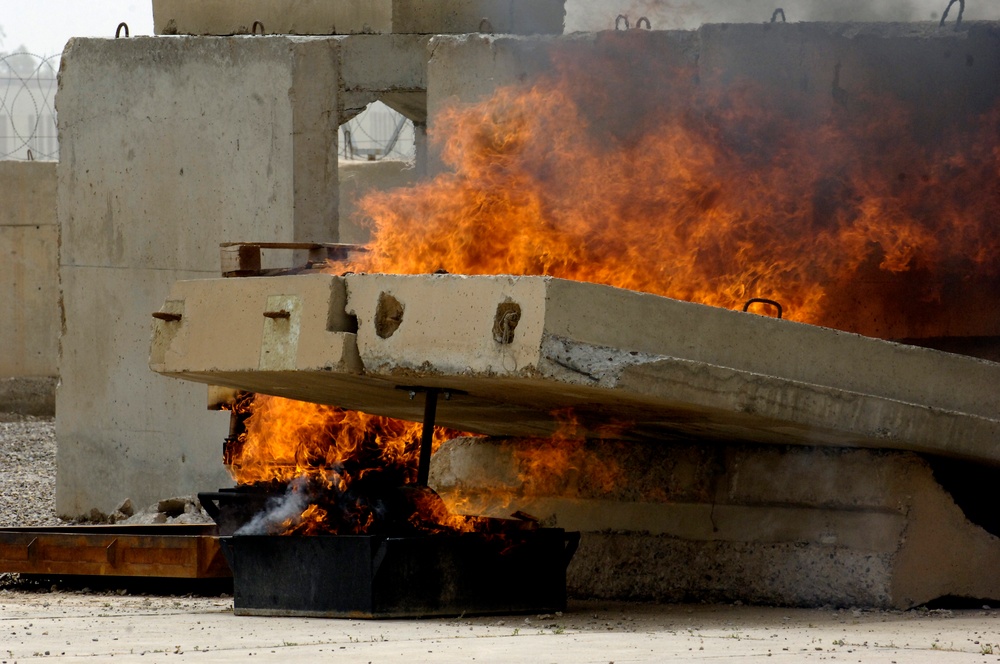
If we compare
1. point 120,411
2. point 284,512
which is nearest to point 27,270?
point 120,411

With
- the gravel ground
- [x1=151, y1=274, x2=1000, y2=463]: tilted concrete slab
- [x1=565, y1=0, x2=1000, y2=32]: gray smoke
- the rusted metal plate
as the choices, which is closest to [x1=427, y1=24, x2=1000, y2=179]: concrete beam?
[x1=565, y1=0, x2=1000, y2=32]: gray smoke

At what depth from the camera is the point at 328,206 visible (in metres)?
10.8

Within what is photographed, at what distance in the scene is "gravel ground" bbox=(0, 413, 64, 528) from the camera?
11.5 meters

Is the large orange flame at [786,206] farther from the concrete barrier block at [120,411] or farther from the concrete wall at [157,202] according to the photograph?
Result: the concrete barrier block at [120,411]

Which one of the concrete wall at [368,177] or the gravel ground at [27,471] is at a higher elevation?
the concrete wall at [368,177]

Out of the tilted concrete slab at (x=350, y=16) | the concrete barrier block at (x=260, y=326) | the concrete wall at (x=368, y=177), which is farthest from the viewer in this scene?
the concrete wall at (x=368, y=177)

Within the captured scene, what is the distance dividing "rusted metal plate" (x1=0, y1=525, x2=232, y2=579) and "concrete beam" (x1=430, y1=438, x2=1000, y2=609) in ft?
4.58

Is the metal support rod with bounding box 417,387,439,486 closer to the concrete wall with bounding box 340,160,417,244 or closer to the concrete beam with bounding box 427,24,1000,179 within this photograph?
the concrete beam with bounding box 427,24,1000,179

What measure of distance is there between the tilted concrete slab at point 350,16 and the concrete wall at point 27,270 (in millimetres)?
5225

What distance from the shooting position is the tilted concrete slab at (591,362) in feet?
19.1

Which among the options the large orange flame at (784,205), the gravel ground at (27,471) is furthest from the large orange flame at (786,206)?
the gravel ground at (27,471)

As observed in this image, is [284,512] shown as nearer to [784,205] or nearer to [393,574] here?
[393,574]

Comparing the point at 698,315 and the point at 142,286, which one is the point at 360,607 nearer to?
the point at 698,315

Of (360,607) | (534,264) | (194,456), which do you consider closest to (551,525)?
(534,264)
